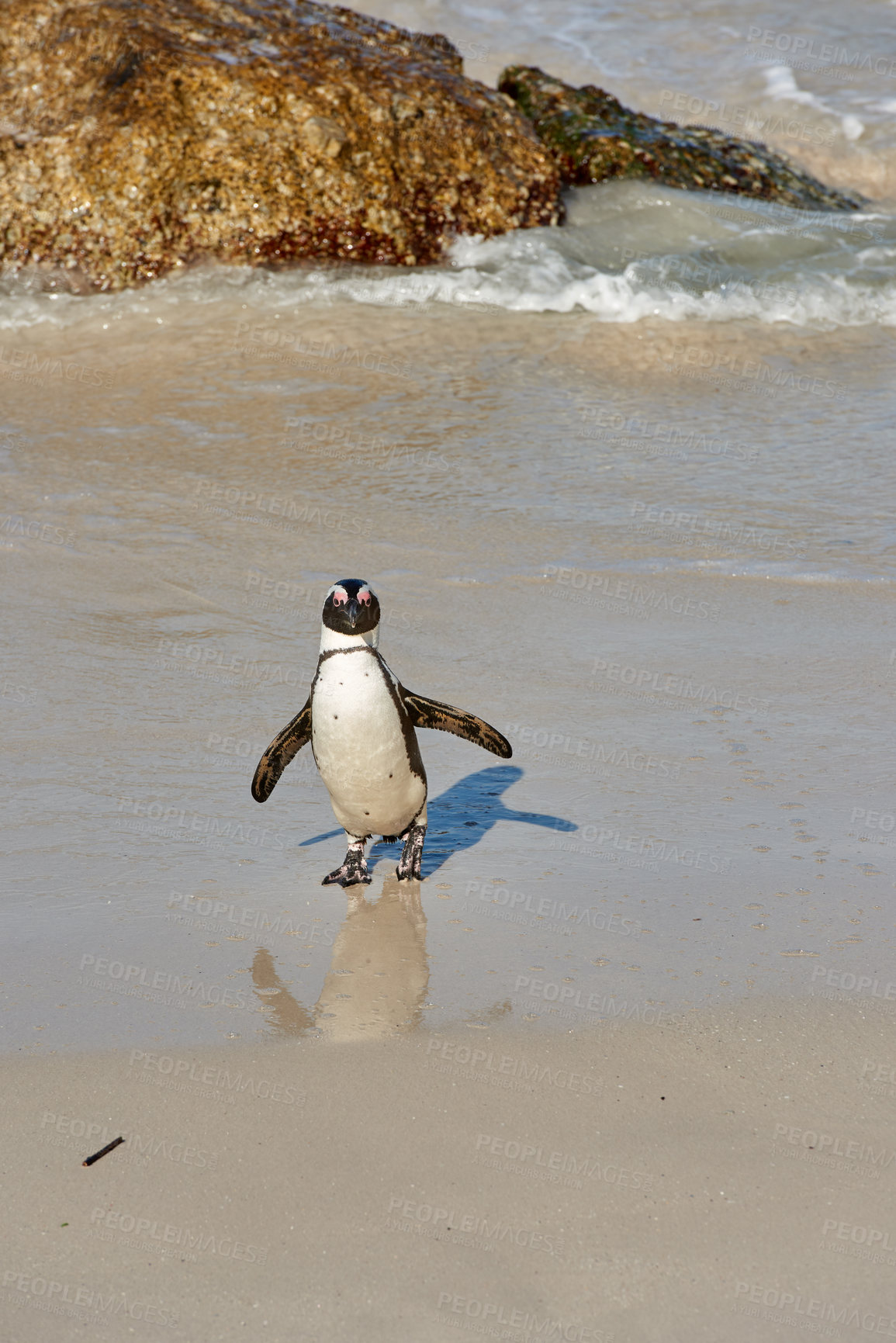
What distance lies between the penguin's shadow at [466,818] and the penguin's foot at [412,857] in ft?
0.20

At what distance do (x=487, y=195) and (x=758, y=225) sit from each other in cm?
253

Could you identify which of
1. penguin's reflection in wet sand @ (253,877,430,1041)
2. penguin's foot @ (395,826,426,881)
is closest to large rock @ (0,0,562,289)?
penguin's foot @ (395,826,426,881)

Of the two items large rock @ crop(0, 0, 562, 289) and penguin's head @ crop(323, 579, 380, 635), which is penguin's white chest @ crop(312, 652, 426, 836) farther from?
large rock @ crop(0, 0, 562, 289)

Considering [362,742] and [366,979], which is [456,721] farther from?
[366,979]

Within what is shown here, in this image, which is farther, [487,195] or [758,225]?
[758,225]

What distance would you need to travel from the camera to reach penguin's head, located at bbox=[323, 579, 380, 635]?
136 inches

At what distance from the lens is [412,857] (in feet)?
12.1

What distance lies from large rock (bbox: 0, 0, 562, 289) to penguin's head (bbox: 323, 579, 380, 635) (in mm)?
7043

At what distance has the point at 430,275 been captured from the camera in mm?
9969

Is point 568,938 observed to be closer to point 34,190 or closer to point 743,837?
point 743,837

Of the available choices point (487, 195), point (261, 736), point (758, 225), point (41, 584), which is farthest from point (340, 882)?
point (758, 225)

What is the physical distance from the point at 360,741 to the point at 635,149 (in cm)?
978

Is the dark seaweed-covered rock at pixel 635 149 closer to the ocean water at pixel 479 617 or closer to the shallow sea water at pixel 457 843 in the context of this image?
the ocean water at pixel 479 617

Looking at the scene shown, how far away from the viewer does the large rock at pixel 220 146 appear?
31.9 ft
